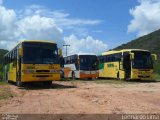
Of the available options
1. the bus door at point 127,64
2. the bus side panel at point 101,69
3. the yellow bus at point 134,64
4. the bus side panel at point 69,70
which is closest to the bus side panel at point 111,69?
the yellow bus at point 134,64

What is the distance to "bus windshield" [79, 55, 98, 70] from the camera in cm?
4041

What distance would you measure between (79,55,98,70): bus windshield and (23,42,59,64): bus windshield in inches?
595

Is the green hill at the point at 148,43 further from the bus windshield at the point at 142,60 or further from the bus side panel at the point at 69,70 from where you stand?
the bus windshield at the point at 142,60

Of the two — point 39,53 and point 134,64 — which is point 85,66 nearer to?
point 134,64

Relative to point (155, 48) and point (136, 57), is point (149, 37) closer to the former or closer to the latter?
point (155, 48)

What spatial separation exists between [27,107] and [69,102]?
182cm

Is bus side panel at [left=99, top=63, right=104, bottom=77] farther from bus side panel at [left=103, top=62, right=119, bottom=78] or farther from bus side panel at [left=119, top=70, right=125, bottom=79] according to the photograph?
bus side panel at [left=119, top=70, right=125, bottom=79]

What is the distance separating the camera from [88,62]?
40.5 metres

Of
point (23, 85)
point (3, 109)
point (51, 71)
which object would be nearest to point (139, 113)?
A: point (3, 109)

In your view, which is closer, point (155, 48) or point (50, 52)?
point (50, 52)

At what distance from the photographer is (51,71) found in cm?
2506

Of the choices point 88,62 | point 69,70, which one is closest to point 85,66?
point 88,62

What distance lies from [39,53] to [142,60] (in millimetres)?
14178

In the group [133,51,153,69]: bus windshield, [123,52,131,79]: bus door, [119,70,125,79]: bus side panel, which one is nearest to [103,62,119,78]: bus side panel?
[119,70,125,79]: bus side panel
